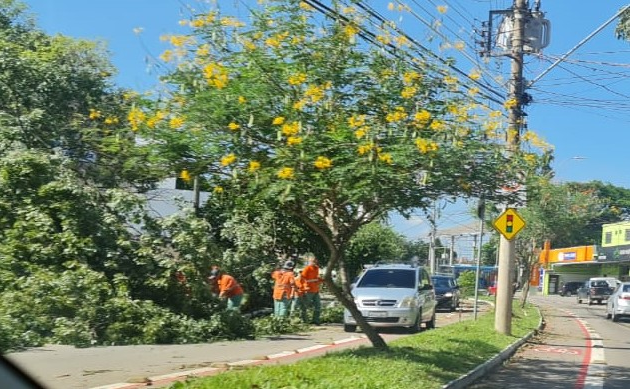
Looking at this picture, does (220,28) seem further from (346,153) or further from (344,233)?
(344,233)

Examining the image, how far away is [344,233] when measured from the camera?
11383mm

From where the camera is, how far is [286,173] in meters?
9.01

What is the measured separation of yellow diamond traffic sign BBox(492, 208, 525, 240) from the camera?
58.4 ft

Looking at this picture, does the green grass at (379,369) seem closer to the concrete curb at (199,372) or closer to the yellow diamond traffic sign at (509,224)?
the concrete curb at (199,372)

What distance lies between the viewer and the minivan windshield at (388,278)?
64.8 feet

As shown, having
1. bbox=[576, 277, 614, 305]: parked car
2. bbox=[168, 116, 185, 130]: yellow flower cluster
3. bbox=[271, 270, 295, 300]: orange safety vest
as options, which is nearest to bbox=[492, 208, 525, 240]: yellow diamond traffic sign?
bbox=[271, 270, 295, 300]: orange safety vest

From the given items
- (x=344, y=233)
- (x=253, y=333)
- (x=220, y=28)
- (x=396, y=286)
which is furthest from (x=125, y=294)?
(x=396, y=286)

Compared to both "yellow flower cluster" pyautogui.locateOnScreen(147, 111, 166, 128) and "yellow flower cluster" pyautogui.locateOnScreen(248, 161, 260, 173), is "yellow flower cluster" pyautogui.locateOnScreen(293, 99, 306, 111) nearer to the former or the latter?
"yellow flower cluster" pyautogui.locateOnScreen(248, 161, 260, 173)

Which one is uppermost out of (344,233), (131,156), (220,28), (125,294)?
(220,28)

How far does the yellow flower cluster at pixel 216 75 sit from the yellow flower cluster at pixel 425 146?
2370mm

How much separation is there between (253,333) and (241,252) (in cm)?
432

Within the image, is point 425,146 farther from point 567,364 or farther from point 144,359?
point 567,364

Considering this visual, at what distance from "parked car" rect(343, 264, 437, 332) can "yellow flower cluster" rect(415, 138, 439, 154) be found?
917 centimetres

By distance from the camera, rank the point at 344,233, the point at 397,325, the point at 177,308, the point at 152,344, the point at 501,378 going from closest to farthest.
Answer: the point at 344,233 → the point at 501,378 → the point at 152,344 → the point at 177,308 → the point at 397,325
